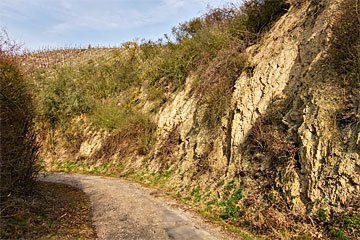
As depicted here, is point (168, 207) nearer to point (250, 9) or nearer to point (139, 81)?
point (250, 9)

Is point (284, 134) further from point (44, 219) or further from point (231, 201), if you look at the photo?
point (44, 219)

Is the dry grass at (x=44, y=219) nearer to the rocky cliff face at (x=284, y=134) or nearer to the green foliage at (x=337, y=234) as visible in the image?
the rocky cliff face at (x=284, y=134)

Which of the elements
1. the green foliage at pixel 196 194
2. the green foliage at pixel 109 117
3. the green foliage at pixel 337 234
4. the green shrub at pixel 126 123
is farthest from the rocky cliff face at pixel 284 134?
the green foliage at pixel 109 117

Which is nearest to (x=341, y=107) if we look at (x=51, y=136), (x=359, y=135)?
(x=359, y=135)

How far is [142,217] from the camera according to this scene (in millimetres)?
7812

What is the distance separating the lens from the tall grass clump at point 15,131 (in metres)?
6.67

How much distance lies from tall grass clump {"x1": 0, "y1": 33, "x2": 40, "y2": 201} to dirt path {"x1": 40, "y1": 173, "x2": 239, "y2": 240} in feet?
7.34

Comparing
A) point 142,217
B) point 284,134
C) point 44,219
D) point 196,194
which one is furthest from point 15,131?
point 284,134

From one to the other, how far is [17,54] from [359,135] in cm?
927

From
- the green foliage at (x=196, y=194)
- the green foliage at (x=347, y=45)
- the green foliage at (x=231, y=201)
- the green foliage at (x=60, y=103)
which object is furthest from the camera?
the green foliage at (x=60, y=103)

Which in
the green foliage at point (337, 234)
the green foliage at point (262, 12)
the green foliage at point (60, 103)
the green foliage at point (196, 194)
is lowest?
the green foliage at point (196, 194)

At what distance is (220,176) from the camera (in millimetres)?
9891

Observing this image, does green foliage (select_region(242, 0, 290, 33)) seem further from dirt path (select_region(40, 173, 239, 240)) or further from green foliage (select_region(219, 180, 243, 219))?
dirt path (select_region(40, 173, 239, 240))

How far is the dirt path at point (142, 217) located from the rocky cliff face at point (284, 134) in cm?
143
